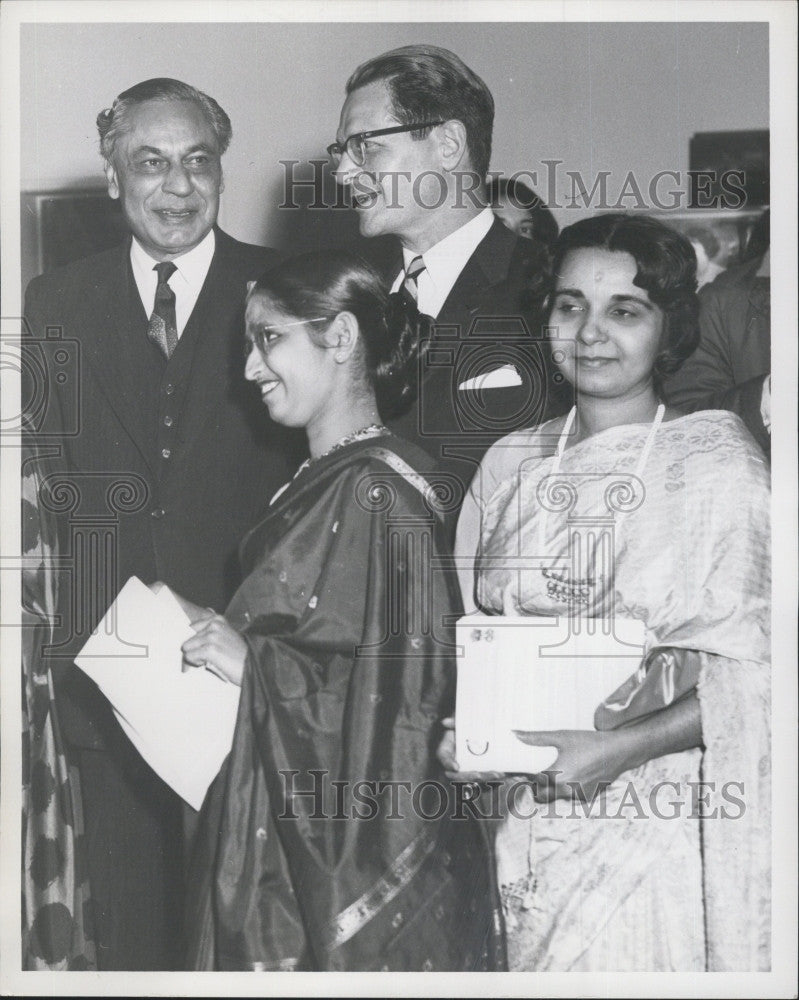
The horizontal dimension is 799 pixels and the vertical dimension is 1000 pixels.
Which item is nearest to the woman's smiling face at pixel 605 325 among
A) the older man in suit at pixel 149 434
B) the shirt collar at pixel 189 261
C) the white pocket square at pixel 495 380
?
the white pocket square at pixel 495 380

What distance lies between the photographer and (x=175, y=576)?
7.79 feet

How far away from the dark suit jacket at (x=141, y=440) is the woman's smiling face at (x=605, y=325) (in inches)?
26.3

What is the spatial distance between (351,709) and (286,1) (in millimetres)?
1604

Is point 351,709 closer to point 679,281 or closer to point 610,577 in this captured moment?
point 610,577

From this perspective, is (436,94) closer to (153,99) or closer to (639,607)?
(153,99)

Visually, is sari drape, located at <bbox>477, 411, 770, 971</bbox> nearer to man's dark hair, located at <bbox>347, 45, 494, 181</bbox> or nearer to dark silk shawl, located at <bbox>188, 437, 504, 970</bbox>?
dark silk shawl, located at <bbox>188, 437, 504, 970</bbox>

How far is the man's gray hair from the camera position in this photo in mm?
2408

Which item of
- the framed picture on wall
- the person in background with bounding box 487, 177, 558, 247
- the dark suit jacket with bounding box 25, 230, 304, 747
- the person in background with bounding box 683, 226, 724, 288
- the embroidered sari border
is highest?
the framed picture on wall

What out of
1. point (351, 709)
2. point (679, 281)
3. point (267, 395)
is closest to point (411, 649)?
point (351, 709)

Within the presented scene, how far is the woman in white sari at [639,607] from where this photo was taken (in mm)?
2311

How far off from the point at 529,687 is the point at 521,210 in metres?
1.05

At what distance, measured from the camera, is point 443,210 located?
239cm

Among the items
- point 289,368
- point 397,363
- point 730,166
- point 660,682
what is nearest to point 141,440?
point 289,368

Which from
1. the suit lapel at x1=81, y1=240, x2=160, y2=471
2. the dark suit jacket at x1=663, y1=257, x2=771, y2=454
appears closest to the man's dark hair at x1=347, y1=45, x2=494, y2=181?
the dark suit jacket at x1=663, y1=257, x2=771, y2=454
